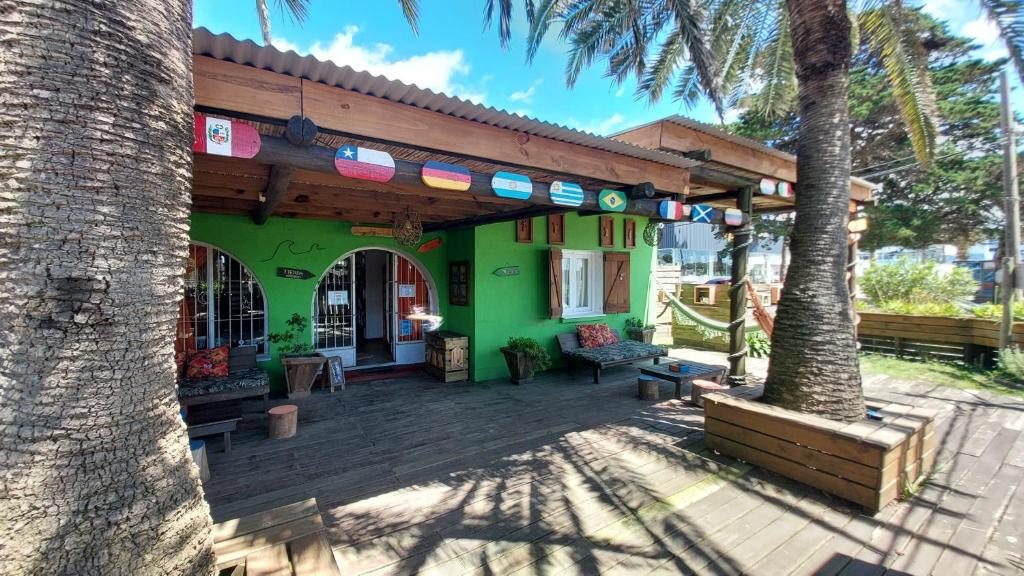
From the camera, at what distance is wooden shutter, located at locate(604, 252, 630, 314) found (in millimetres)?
7566

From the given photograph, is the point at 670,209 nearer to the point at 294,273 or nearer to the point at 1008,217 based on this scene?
the point at 294,273

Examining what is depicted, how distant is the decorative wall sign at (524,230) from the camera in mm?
6648

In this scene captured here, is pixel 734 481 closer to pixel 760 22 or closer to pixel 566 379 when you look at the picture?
pixel 566 379

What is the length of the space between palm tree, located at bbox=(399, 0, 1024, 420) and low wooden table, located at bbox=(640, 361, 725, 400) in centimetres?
176

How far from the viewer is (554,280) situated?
6.87 m

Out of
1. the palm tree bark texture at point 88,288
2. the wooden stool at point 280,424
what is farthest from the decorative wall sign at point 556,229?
the palm tree bark texture at point 88,288

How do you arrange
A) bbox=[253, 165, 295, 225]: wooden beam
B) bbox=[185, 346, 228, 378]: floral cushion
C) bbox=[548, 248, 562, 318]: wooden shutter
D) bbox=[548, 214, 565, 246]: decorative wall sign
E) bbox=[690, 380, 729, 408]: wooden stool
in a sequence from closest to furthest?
bbox=[253, 165, 295, 225]: wooden beam, bbox=[185, 346, 228, 378]: floral cushion, bbox=[690, 380, 729, 408]: wooden stool, bbox=[548, 248, 562, 318]: wooden shutter, bbox=[548, 214, 565, 246]: decorative wall sign

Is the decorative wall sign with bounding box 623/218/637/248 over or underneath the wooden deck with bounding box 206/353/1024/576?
over

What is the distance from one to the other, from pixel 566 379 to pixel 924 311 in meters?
6.57

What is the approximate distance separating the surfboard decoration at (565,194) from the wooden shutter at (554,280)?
9.67 ft

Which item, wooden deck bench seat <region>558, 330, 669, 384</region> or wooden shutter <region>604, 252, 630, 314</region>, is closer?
wooden deck bench seat <region>558, 330, 669, 384</region>

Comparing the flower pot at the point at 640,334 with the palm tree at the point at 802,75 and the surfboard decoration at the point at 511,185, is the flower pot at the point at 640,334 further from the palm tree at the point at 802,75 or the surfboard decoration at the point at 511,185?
the surfboard decoration at the point at 511,185

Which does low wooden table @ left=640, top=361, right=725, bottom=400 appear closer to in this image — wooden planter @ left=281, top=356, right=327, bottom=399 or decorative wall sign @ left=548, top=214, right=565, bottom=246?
decorative wall sign @ left=548, top=214, right=565, bottom=246

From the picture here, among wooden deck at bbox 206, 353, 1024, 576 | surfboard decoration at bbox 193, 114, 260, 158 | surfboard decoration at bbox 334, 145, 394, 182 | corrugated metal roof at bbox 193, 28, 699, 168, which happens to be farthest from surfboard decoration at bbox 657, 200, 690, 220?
surfboard decoration at bbox 193, 114, 260, 158
